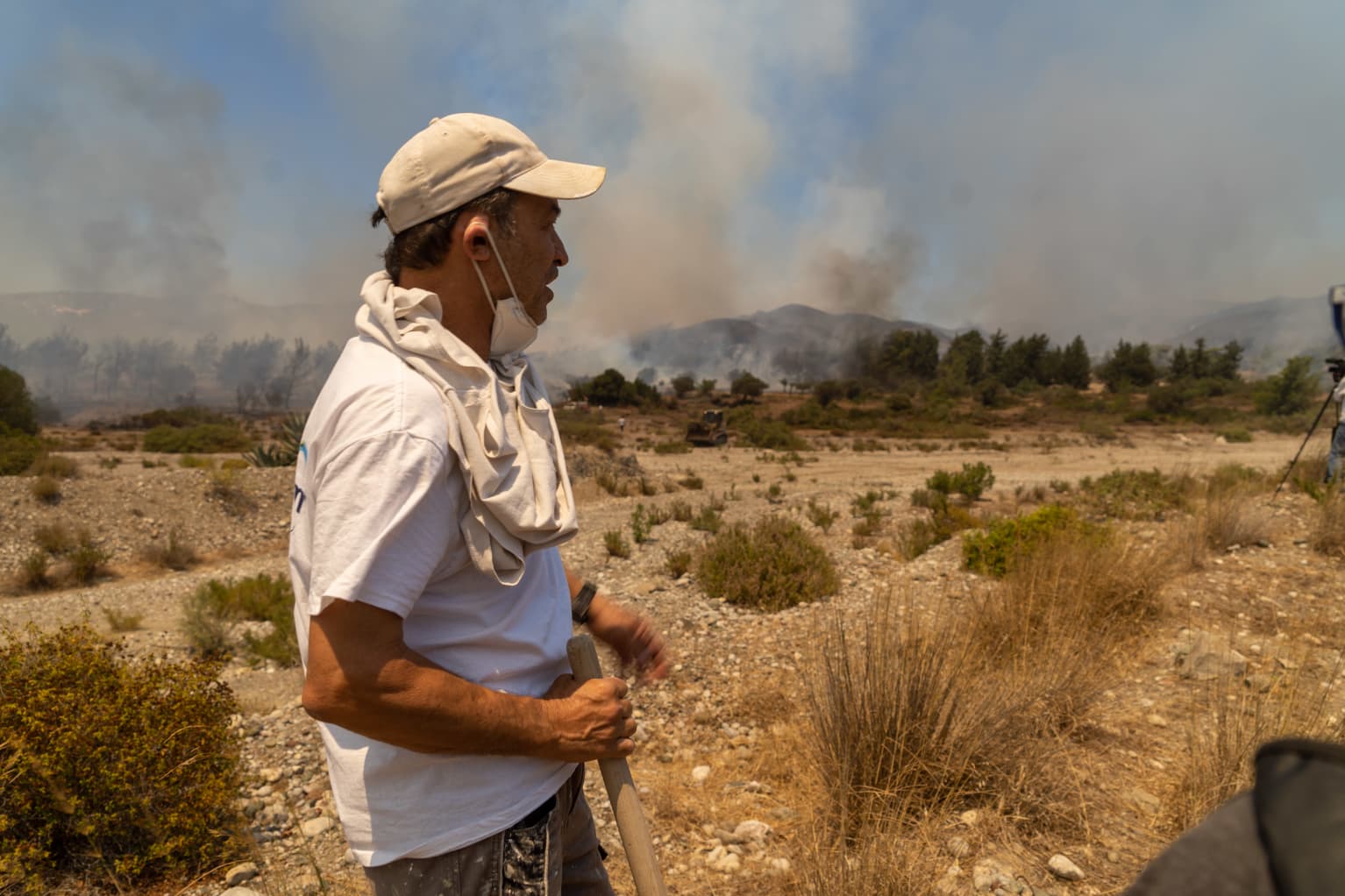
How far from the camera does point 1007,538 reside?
21.9 feet

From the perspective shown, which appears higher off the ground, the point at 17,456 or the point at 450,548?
the point at 450,548

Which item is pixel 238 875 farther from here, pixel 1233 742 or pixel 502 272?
pixel 1233 742

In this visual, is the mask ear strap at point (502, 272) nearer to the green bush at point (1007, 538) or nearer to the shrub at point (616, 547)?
the green bush at point (1007, 538)

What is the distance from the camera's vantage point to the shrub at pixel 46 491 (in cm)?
1232

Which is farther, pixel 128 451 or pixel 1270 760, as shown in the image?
pixel 128 451

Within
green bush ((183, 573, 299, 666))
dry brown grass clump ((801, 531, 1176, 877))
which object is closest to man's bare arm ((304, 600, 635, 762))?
dry brown grass clump ((801, 531, 1176, 877))

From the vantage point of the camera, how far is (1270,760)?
18.7 inches

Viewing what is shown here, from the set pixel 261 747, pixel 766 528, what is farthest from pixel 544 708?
pixel 766 528

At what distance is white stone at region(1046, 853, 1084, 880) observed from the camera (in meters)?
2.74

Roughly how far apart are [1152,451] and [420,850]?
29994 mm

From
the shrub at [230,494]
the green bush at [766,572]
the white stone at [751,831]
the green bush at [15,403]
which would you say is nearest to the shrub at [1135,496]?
the green bush at [766,572]

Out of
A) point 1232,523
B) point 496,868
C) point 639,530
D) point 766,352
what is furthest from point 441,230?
point 766,352

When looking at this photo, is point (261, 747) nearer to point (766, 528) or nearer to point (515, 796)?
point (515, 796)

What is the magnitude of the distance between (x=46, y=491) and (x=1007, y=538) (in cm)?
1409
